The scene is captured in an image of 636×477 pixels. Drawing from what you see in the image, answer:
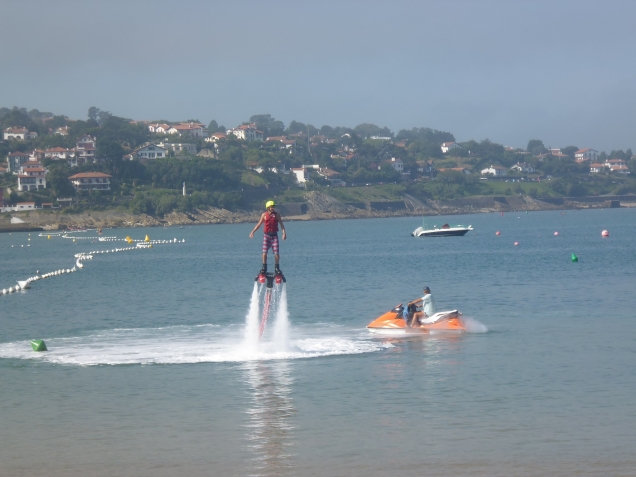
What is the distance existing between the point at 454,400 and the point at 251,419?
4785 mm

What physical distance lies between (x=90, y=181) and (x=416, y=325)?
159279mm

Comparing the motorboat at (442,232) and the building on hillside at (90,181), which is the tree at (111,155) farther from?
the motorboat at (442,232)

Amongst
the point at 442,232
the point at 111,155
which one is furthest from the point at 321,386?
the point at 111,155

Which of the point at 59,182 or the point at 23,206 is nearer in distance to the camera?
the point at 23,206

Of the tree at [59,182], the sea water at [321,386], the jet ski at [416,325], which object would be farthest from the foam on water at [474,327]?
the tree at [59,182]

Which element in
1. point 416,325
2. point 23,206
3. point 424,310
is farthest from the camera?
point 23,206

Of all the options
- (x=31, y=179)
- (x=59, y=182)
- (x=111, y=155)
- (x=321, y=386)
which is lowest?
(x=321, y=386)

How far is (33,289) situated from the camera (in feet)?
175

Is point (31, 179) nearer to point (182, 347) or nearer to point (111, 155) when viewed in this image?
point (111, 155)

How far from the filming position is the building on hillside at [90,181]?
17912 cm

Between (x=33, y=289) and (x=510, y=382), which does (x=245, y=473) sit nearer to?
(x=510, y=382)

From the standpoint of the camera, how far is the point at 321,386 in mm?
21766

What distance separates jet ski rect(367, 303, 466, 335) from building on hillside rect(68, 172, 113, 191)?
157 meters

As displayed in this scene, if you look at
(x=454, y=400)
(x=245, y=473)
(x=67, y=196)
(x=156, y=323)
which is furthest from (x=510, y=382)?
(x=67, y=196)
